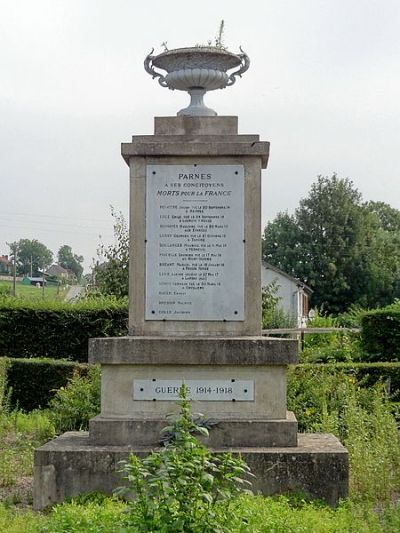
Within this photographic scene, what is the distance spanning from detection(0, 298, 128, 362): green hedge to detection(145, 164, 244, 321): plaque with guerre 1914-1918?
34.0 feet

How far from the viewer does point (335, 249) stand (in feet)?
199

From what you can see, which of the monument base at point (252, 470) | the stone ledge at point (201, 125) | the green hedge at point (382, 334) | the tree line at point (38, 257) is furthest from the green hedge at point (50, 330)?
the tree line at point (38, 257)

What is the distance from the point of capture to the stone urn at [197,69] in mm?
7988

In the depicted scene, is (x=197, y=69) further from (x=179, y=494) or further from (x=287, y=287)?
(x=287, y=287)

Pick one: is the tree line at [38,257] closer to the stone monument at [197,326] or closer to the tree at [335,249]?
the tree at [335,249]

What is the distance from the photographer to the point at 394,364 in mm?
15281

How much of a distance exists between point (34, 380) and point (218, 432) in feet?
29.4

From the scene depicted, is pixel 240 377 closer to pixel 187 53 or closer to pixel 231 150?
pixel 231 150

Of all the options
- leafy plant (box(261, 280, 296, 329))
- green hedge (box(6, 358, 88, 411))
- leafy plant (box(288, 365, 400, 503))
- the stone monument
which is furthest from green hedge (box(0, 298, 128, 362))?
the stone monument

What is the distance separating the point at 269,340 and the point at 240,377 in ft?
1.31

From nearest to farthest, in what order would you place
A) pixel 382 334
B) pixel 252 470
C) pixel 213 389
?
pixel 252 470
pixel 213 389
pixel 382 334

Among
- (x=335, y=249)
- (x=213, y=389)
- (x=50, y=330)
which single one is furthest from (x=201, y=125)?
(x=335, y=249)

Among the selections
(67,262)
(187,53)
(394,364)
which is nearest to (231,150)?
(187,53)

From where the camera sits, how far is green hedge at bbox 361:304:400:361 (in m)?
17.4
